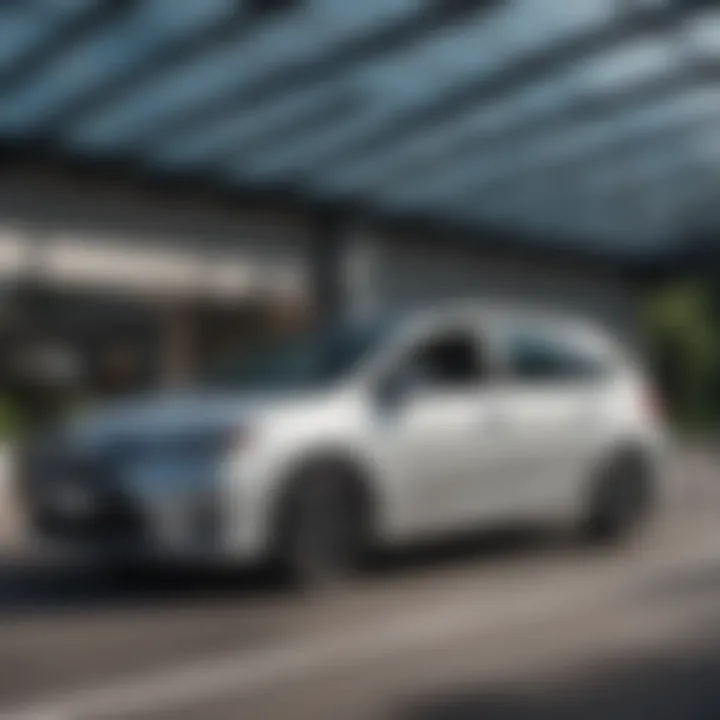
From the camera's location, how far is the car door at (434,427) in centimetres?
764

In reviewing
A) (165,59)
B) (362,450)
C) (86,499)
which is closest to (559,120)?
(165,59)

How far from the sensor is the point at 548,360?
8.81 m

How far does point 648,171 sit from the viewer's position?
54.5ft

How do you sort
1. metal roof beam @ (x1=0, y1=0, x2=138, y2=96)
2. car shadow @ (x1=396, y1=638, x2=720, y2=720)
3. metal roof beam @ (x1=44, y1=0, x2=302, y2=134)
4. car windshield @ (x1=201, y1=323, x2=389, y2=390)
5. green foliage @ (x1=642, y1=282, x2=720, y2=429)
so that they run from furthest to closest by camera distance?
1. green foliage @ (x1=642, y1=282, x2=720, y2=429)
2. metal roof beam @ (x1=44, y1=0, x2=302, y2=134)
3. metal roof beam @ (x1=0, y1=0, x2=138, y2=96)
4. car windshield @ (x1=201, y1=323, x2=389, y2=390)
5. car shadow @ (x1=396, y1=638, x2=720, y2=720)

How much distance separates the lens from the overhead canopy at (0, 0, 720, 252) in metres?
10.4

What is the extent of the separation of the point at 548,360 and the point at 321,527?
2223 mm

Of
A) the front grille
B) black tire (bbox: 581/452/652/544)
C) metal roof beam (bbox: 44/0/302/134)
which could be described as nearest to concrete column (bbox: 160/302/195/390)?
metal roof beam (bbox: 44/0/302/134)

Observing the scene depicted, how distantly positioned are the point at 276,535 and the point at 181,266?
11.4 metres

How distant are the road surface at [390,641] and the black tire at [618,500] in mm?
271

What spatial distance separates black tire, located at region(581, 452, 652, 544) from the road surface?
10.7 inches

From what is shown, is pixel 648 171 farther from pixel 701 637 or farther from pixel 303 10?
pixel 701 637

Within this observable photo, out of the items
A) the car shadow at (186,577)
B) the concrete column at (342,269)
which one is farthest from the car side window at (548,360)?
the concrete column at (342,269)

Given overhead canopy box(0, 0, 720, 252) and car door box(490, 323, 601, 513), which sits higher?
overhead canopy box(0, 0, 720, 252)

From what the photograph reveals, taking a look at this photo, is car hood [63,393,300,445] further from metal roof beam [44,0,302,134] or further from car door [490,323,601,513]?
metal roof beam [44,0,302,134]
